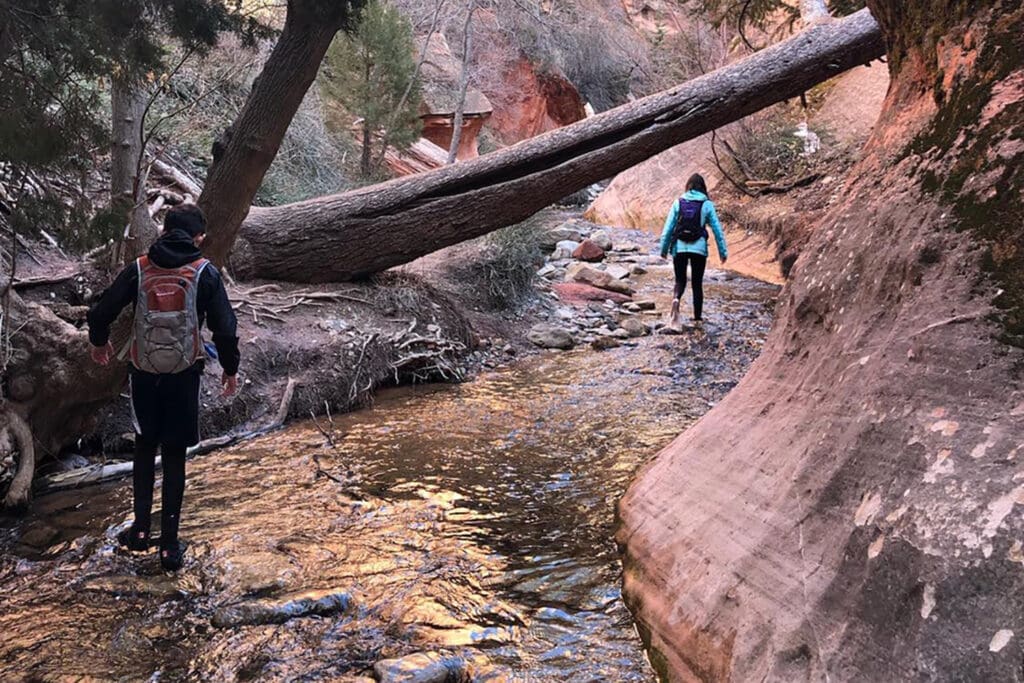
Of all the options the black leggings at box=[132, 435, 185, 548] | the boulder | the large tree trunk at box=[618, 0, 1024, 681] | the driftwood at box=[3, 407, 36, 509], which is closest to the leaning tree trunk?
the driftwood at box=[3, 407, 36, 509]

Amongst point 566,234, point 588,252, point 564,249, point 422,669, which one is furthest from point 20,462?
point 566,234

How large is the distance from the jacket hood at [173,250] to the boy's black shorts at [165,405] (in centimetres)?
51

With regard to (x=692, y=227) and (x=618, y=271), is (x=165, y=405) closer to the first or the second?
(x=692, y=227)

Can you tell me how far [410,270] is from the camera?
878cm

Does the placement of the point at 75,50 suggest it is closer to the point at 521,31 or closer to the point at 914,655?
the point at 914,655

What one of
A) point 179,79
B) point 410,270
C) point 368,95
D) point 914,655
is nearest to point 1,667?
point 914,655

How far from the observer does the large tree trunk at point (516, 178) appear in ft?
23.8

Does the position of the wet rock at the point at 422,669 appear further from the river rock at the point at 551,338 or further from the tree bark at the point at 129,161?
the river rock at the point at 551,338

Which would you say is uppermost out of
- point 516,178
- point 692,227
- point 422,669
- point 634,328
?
point 516,178

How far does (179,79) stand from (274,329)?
6517 millimetres

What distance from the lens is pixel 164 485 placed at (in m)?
3.68

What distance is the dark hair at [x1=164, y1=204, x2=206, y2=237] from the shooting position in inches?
140

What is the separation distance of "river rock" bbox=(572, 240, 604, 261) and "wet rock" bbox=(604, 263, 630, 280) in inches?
29.4

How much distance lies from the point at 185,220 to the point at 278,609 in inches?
74.2
